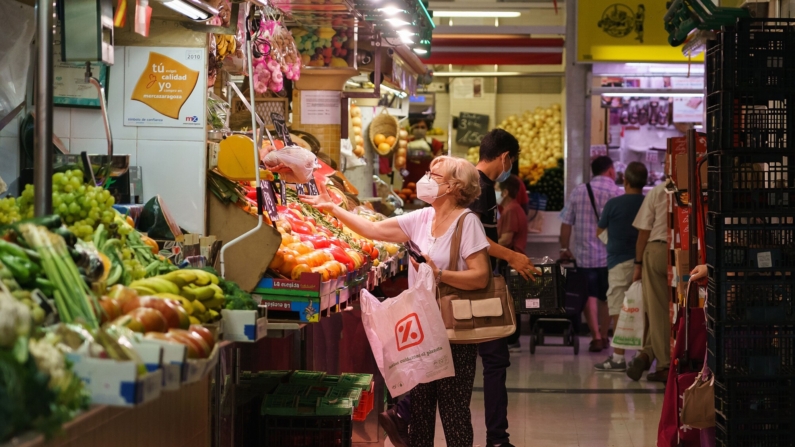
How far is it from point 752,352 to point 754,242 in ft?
1.56

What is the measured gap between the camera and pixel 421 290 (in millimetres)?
4355

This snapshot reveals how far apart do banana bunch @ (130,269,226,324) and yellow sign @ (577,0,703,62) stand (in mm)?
8788

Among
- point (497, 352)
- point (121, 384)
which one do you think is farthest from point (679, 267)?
point (121, 384)

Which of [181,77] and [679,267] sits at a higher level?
[181,77]

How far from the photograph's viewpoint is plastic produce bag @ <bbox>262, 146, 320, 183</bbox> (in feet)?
14.9

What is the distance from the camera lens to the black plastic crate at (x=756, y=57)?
13.6 feet

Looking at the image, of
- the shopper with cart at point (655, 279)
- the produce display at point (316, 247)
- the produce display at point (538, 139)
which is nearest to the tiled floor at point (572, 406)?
the shopper with cart at point (655, 279)

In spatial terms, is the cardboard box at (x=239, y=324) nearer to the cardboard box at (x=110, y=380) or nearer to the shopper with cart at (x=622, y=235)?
the cardboard box at (x=110, y=380)

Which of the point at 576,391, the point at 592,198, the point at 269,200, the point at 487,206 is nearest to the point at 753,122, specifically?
the point at 487,206

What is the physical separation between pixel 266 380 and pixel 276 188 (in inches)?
35.5

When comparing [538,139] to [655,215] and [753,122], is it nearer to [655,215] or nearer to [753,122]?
[655,215]

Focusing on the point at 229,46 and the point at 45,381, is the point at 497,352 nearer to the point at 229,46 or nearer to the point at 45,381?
the point at 229,46

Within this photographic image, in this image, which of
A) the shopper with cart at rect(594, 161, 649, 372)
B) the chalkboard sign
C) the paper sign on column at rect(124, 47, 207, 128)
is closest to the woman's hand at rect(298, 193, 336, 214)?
the paper sign on column at rect(124, 47, 207, 128)

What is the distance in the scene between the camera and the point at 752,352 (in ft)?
13.8
